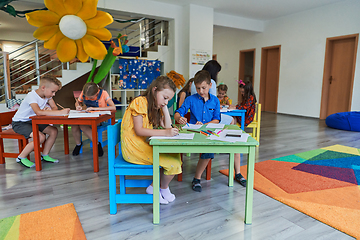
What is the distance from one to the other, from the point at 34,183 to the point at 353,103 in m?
6.46

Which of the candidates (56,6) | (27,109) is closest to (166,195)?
(27,109)

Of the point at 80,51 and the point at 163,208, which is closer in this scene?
the point at 163,208

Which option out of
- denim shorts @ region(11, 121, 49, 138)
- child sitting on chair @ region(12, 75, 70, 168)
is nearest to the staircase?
child sitting on chair @ region(12, 75, 70, 168)

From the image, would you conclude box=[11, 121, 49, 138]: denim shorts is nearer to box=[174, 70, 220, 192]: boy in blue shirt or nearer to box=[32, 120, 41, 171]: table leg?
box=[32, 120, 41, 171]: table leg

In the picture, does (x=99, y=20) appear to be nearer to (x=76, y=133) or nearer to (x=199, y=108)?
(x=76, y=133)

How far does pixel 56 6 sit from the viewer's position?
8.27 feet

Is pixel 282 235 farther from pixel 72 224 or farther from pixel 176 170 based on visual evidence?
pixel 72 224

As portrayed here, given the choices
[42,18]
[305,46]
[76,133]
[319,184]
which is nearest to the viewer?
[319,184]

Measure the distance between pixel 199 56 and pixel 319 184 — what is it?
173 inches

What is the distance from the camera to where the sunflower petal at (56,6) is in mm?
2484

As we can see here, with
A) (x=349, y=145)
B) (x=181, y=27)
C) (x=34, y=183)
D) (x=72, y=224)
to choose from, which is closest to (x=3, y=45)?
(x=181, y=27)

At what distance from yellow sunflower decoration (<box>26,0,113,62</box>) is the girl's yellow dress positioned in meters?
1.46

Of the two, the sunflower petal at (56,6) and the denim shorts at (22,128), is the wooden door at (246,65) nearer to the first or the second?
the sunflower petal at (56,6)

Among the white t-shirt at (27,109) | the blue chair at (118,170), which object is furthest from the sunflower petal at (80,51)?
the blue chair at (118,170)
